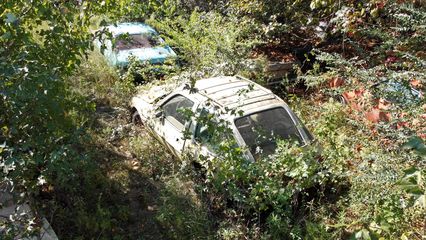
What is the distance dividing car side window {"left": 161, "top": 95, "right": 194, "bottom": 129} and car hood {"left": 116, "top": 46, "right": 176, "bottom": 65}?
276cm

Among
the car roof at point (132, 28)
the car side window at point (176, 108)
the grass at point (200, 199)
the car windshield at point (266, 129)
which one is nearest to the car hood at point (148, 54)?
the car roof at point (132, 28)

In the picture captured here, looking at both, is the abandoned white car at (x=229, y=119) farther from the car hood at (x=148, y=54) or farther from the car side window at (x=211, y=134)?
the car hood at (x=148, y=54)

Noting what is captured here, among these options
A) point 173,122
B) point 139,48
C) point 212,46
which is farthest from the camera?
point 139,48

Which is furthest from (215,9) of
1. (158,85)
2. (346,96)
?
(346,96)

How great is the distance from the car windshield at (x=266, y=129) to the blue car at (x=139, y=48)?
3.59 meters

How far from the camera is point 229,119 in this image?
15.8ft

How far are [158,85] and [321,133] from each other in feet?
10.8

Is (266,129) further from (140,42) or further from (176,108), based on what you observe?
(140,42)

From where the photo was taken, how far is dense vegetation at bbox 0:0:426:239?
3.39 m

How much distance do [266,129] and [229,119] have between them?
0.51 meters

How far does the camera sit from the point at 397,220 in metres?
3.61

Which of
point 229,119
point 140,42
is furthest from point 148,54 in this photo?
point 229,119

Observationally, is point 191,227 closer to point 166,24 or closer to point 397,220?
point 397,220

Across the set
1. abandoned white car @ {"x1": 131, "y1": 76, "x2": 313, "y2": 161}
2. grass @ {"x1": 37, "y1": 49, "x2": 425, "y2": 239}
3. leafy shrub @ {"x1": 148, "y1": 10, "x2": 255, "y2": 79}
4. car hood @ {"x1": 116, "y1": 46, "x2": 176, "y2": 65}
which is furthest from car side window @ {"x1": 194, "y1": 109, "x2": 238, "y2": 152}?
car hood @ {"x1": 116, "y1": 46, "x2": 176, "y2": 65}
